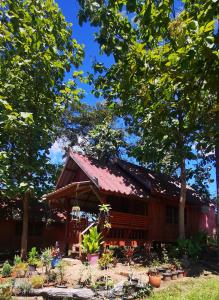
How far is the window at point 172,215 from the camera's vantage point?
22.1 meters

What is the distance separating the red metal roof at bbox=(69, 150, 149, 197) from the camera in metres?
17.3

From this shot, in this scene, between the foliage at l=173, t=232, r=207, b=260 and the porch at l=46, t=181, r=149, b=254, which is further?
the porch at l=46, t=181, r=149, b=254

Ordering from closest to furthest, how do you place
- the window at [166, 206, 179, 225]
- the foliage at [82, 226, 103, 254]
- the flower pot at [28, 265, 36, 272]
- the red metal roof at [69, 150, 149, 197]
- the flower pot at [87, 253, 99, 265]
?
the flower pot at [28, 265, 36, 272] → the flower pot at [87, 253, 99, 265] → the foliage at [82, 226, 103, 254] → the red metal roof at [69, 150, 149, 197] → the window at [166, 206, 179, 225]

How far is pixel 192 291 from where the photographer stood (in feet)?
36.5

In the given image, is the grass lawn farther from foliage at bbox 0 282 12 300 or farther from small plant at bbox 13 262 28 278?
small plant at bbox 13 262 28 278

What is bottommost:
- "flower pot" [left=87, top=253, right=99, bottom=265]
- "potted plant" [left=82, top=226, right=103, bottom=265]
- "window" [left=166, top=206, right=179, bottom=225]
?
"flower pot" [left=87, top=253, right=99, bottom=265]

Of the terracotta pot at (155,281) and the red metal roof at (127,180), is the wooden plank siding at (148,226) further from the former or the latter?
Answer: the terracotta pot at (155,281)

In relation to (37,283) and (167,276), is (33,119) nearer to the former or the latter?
(37,283)

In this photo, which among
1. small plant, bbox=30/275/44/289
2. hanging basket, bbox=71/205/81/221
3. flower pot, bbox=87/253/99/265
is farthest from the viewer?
hanging basket, bbox=71/205/81/221

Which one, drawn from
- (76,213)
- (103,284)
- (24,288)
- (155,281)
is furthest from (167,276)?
(76,213)

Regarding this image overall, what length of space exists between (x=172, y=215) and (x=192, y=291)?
11.4m

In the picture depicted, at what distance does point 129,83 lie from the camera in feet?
24.6

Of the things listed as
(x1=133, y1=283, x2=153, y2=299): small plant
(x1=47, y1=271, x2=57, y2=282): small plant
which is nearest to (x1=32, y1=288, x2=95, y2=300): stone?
(x1=133, y1=283, x2=153, y2=299): small plant

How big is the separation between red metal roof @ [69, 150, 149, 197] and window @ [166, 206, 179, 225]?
2.77 m
